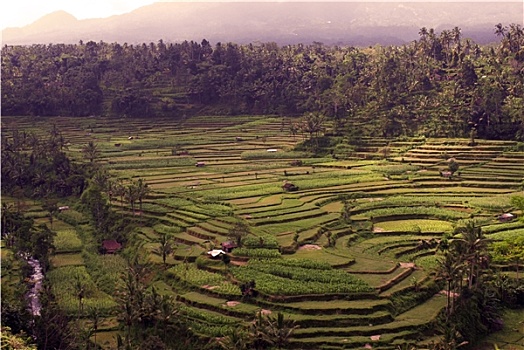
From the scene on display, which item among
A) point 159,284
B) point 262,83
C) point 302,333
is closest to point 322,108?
point 262,83

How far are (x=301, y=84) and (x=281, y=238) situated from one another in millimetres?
43503

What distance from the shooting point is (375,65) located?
70.2 metres

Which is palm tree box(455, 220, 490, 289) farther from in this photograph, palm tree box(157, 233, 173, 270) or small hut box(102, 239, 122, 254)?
small hut box(102, 239, 122, 254)

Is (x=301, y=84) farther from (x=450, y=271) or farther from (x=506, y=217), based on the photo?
(x=450, y=271)

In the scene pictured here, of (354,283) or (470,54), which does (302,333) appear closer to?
(354,283)

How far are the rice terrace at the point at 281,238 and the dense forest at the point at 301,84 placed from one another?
458cm

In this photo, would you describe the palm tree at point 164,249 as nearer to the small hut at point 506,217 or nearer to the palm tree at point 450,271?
the palm tree at point 450,271

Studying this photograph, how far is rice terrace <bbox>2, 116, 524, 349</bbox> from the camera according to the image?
23.1 metres

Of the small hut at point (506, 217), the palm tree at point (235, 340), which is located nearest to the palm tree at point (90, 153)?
the palm tree at point (235, 340)

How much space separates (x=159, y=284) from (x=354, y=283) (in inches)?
324

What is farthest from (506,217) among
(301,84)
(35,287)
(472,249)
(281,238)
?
(301,84)

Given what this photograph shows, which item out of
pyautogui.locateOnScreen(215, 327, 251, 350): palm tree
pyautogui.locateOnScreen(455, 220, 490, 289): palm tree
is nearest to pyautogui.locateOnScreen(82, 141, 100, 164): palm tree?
pyautogui.locateOnScreen(215, 327, 251, 350): palm tree

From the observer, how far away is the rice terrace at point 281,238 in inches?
911

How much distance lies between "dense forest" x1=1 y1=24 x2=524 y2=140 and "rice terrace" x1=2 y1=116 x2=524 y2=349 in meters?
4.58
